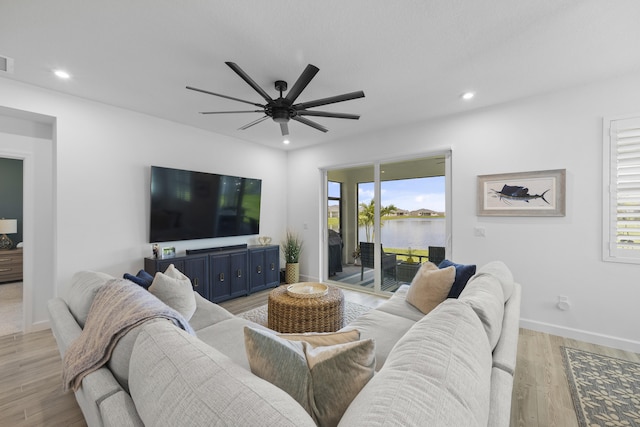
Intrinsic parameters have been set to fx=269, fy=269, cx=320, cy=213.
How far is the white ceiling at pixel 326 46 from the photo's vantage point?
177cm

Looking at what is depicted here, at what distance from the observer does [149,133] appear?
3.62 m

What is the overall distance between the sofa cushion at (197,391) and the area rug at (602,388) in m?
2.24

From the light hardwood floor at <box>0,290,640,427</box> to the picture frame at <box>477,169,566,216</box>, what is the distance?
1.37 meters

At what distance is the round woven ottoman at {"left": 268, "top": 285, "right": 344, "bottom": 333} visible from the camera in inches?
93.5

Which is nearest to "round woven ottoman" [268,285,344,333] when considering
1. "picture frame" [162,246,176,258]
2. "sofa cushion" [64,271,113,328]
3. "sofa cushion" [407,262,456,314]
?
"sofa cushion" [407,262,456,314]

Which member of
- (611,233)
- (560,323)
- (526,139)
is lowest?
(560,323)

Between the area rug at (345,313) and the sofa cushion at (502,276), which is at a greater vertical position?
the sofa cushion at (502,276)

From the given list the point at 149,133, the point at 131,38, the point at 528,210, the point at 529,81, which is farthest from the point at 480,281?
the point at 149,133

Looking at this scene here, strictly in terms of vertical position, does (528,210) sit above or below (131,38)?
below

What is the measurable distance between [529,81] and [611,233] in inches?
67.3

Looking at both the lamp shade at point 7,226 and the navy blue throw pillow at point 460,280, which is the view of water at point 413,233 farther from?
the lamp shade at point 7,226

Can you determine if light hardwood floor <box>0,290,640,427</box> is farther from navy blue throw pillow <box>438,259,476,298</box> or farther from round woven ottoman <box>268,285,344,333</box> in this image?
round woven ottoman <box>268,285,344,333</box>

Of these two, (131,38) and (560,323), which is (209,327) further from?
(560,323)

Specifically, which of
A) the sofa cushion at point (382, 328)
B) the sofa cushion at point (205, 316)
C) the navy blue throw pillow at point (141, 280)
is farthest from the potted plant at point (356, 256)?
the navy blue throw pillow at point (141, 280)
